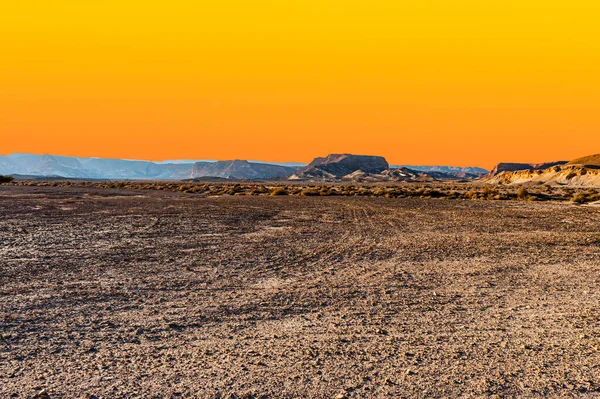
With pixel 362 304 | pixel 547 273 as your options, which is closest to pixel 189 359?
pixel 362 304

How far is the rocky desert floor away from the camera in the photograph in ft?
16.2

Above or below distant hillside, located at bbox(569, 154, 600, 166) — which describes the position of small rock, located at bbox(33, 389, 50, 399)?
below

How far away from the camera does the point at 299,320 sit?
22.9 feet

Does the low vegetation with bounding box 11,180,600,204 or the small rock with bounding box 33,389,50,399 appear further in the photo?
the low vegetation with bounding box 11,180,600,204

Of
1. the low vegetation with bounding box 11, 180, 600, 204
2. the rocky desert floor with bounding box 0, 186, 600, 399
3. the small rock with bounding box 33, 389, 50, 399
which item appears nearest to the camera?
the small rock with bounding box 33, 389, 50, 399

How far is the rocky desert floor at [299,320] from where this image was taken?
4.93 m

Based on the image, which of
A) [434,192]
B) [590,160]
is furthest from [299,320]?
[590,160]

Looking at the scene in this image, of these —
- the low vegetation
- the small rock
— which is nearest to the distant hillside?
the low vegetation

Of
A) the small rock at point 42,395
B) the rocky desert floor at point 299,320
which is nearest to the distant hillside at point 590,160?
the rocky desert floor at point 299,320

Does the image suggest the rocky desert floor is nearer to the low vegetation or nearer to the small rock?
the small rock

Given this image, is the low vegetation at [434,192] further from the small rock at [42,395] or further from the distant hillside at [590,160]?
the distant hillside at [590,160]

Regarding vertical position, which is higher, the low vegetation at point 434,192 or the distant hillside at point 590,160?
the distant hillside at point 590,160

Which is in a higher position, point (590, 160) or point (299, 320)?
point (590, 160)

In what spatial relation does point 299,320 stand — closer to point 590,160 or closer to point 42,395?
point 42,395
